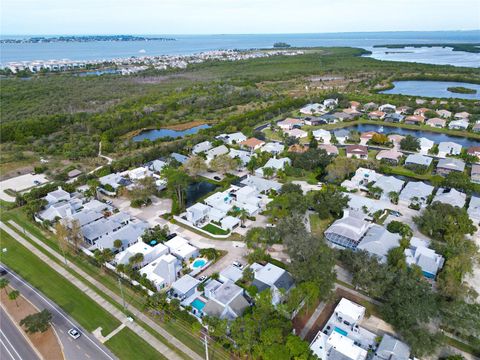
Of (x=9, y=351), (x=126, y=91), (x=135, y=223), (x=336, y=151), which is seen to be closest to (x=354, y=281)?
(x=135, y=223)

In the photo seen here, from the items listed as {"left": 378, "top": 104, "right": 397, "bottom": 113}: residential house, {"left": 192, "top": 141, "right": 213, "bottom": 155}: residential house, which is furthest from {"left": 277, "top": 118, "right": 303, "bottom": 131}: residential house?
{"left": 378, "top": 104, "right": 397, "bottom": 113}: residential house

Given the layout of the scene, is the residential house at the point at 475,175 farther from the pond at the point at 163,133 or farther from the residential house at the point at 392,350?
the pond at the point at 163,133

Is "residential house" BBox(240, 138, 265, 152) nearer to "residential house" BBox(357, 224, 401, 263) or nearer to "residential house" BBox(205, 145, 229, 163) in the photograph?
"residential house" BBox(205, 145, 229, 163)

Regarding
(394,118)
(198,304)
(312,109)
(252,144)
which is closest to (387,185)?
(252,144)

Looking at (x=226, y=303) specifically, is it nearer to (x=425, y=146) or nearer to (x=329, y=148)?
(x=329, y=148)

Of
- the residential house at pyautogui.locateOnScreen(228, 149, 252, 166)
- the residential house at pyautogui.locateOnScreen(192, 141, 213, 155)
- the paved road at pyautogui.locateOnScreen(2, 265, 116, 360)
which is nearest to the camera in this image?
the paved road at pyautogui.locateOnScreen(2, 265, 116, 360)

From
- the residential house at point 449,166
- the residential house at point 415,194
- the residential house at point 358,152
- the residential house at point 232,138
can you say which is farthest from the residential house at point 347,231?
the residential house at point 232,138

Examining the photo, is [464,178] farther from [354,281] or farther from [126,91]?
[126,91]
